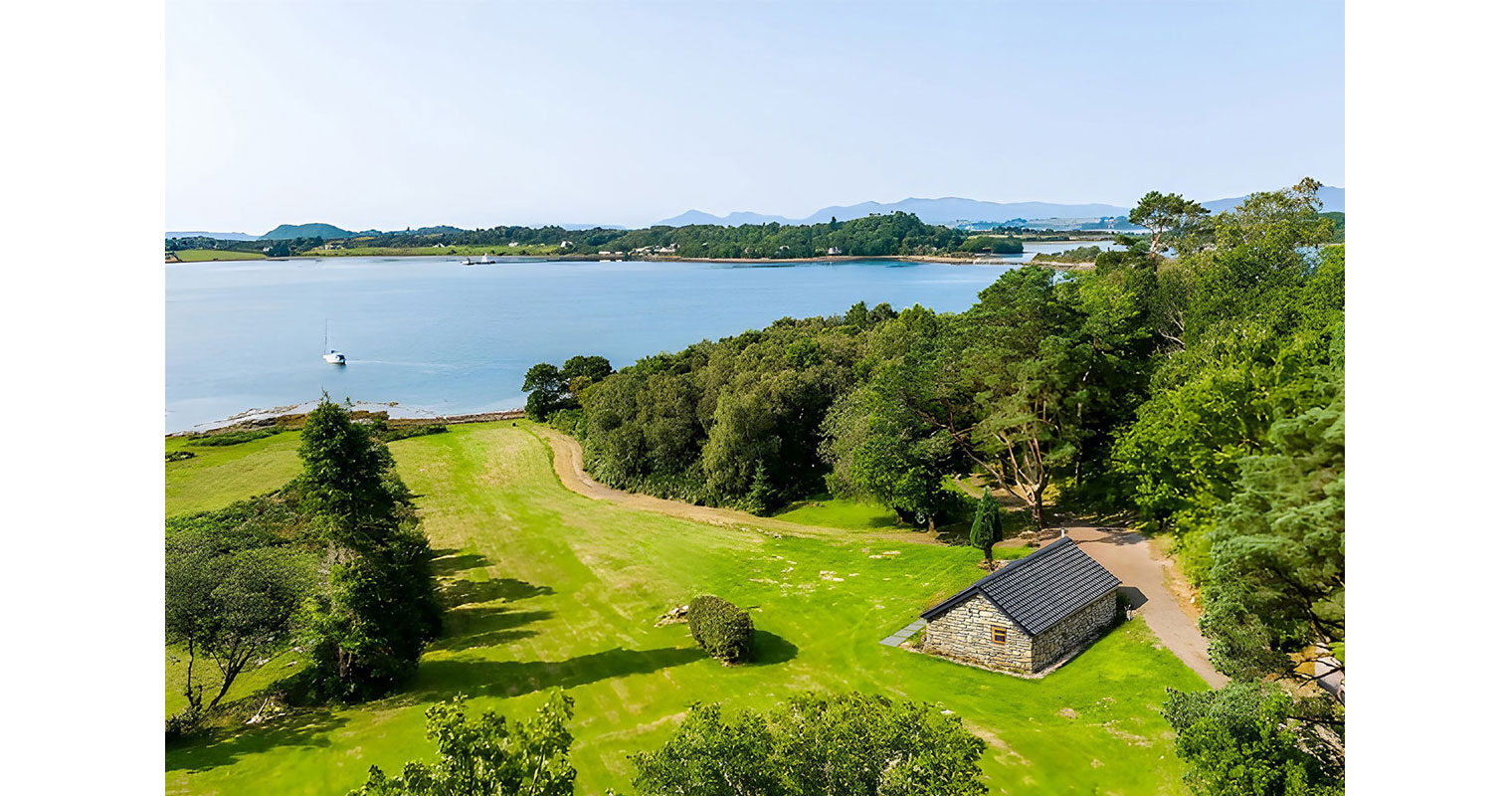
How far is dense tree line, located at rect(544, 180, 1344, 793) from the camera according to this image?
865 cm

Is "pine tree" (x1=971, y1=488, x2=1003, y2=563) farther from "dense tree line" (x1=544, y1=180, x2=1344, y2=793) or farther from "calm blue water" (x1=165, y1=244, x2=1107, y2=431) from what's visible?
"calm blue water" (x1=165, y1=244, x2=1107, y2=431)

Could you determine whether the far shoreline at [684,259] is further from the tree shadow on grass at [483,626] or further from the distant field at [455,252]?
the tree shadow on grass at [483,626]

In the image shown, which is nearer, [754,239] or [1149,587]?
[1149,587]

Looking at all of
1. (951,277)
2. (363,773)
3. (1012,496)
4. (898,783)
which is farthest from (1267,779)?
(951,277)

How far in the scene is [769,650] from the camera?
1869cm

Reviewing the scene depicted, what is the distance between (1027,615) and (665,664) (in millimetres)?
8605

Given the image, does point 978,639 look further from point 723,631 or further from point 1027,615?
point 723,631

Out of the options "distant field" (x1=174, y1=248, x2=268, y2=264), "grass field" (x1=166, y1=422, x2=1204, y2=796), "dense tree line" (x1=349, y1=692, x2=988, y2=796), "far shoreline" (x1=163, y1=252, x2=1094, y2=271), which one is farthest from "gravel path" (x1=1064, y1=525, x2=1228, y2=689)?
"distant field" (x1=174, y1=248, x2=268, y2=264)

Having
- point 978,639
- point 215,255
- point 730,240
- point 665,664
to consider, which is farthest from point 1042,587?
point 215,255

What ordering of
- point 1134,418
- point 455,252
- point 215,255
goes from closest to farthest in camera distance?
point 1134,418
point 215,255
point 455,252

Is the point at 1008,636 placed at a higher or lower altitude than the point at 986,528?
lower

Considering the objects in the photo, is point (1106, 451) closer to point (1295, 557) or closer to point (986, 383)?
point (986, 383)
